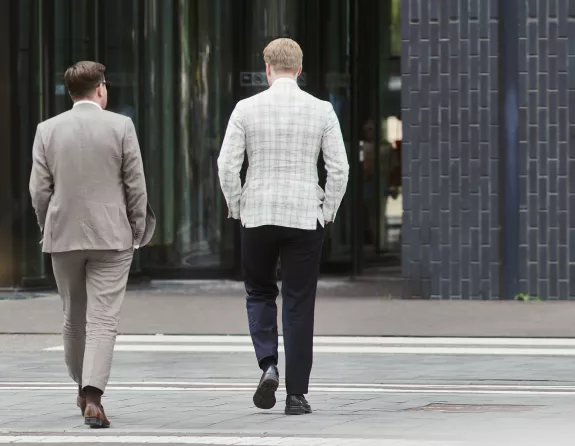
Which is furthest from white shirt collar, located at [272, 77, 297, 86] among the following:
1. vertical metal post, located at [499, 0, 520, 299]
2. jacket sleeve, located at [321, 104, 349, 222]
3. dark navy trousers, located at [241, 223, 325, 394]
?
vertical metal post, located at [499, 0, 520, 299]

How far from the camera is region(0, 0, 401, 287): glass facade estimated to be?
15.8 meters

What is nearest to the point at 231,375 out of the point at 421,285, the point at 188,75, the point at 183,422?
the point at 183,422

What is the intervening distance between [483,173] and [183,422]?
7.14m

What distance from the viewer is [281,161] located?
741 centimetres

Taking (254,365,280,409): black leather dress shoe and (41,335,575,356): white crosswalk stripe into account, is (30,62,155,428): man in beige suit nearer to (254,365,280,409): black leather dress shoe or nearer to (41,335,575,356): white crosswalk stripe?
(254,365,280,409): black leather dress shoe

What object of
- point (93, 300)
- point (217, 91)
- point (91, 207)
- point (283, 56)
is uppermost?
point (217, 91)

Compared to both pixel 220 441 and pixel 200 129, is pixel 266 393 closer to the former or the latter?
pixel 220 441

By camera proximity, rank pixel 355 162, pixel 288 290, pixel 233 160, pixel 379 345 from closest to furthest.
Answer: pixel 233 160
pixel 288 290
pixel 379 345
pixel 355 162

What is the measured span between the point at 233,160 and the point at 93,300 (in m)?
0.91

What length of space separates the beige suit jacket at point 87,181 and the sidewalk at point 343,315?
446 cm

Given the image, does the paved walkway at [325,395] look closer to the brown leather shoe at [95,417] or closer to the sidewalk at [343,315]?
the brown leather shoe at [95,417]

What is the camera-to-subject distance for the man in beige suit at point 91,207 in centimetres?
727

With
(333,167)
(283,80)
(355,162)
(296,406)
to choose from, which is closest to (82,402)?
(296,406)

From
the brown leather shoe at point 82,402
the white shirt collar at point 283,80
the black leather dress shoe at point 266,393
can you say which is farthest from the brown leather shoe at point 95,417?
the white shirt collar at point 283,80
